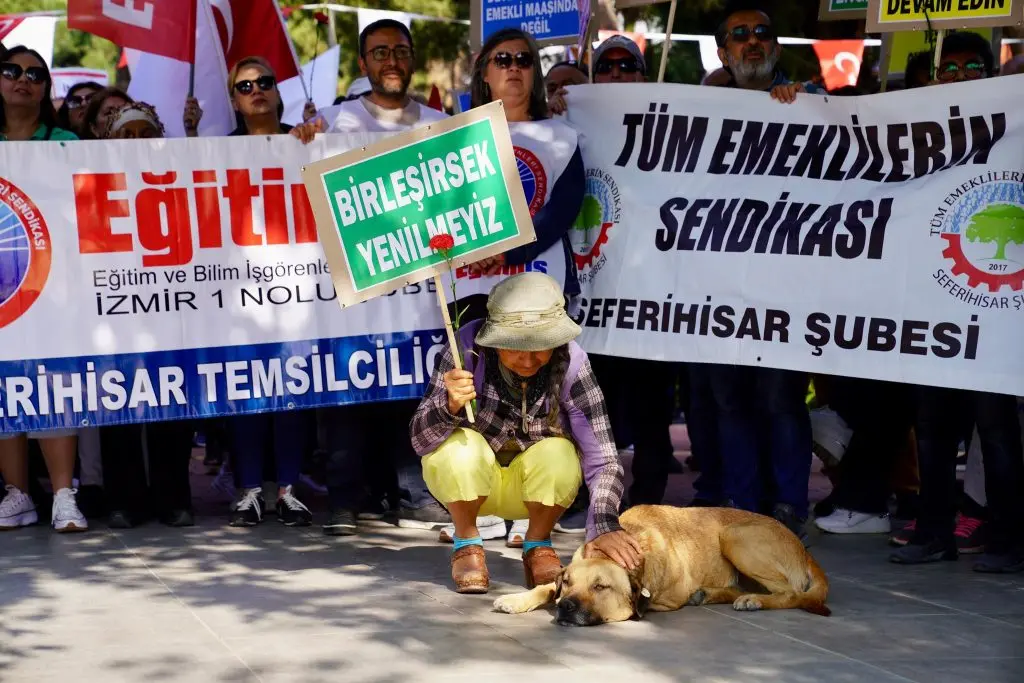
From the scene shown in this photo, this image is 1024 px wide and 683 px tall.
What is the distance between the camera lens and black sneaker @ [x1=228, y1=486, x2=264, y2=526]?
7949mm

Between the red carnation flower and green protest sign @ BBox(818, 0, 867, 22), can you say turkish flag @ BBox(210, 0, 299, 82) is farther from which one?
the red carnation flower

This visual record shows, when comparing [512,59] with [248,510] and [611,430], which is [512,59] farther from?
[248,510]

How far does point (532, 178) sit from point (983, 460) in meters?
2.56

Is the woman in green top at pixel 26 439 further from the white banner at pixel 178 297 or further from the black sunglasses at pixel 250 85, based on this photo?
the black sunglasses at pixel 250 85

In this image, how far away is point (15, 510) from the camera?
7867 mm

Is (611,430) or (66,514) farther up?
(611,430)

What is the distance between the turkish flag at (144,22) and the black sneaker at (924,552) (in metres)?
4.79

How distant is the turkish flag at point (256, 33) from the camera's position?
981 cm

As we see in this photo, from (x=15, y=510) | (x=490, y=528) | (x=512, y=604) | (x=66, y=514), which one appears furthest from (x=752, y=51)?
(x=15, y=510)

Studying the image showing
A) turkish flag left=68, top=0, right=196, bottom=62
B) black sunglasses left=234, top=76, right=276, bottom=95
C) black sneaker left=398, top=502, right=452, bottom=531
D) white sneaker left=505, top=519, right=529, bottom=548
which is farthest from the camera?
turkish flag left=68, top=0, right=196, bottom=62

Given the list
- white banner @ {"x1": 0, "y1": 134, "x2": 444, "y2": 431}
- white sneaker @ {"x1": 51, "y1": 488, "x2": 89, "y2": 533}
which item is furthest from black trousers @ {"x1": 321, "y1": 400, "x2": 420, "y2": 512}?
white sneaker @ {"x1": 51, "y1": 488, "x2": 89, "y2": 533}

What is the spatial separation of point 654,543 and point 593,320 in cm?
231

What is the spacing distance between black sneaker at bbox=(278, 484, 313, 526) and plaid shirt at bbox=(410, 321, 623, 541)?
176cm

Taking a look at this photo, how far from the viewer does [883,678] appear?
5.02m
